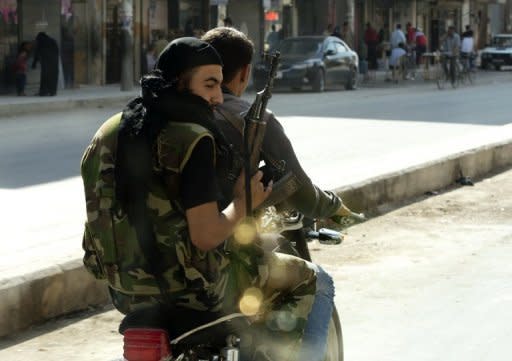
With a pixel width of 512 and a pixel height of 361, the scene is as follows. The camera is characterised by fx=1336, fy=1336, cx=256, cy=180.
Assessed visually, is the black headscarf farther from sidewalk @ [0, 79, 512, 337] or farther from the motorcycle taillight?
sidewalk @ [0, 79, 512, 337]

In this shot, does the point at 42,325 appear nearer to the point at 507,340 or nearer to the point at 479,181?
the point at 507,340

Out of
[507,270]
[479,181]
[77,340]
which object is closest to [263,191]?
[77,340]

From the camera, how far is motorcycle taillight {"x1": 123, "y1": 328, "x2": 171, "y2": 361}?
3525 millimetres

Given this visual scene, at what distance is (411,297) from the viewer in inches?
305

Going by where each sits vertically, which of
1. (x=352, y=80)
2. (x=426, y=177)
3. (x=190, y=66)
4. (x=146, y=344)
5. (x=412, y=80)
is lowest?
(x=412, y=80)

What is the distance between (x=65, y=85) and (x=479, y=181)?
2210 centimetres

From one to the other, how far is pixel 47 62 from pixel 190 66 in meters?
27.8

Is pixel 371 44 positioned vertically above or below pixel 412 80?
above

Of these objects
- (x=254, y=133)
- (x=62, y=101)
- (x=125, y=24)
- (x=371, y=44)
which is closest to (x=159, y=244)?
(x=254, y=133)

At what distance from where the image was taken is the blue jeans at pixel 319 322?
4.20 metres

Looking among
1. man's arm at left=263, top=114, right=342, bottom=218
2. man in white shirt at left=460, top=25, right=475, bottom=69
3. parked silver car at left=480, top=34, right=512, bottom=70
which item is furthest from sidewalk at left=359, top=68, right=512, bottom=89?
man's arm at left=263, top=114, right=342, bottom=218

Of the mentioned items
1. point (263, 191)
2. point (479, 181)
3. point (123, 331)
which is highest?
point (263, 191)

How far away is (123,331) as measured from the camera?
3666 millimetres

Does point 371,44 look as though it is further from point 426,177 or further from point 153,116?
point 153,116
